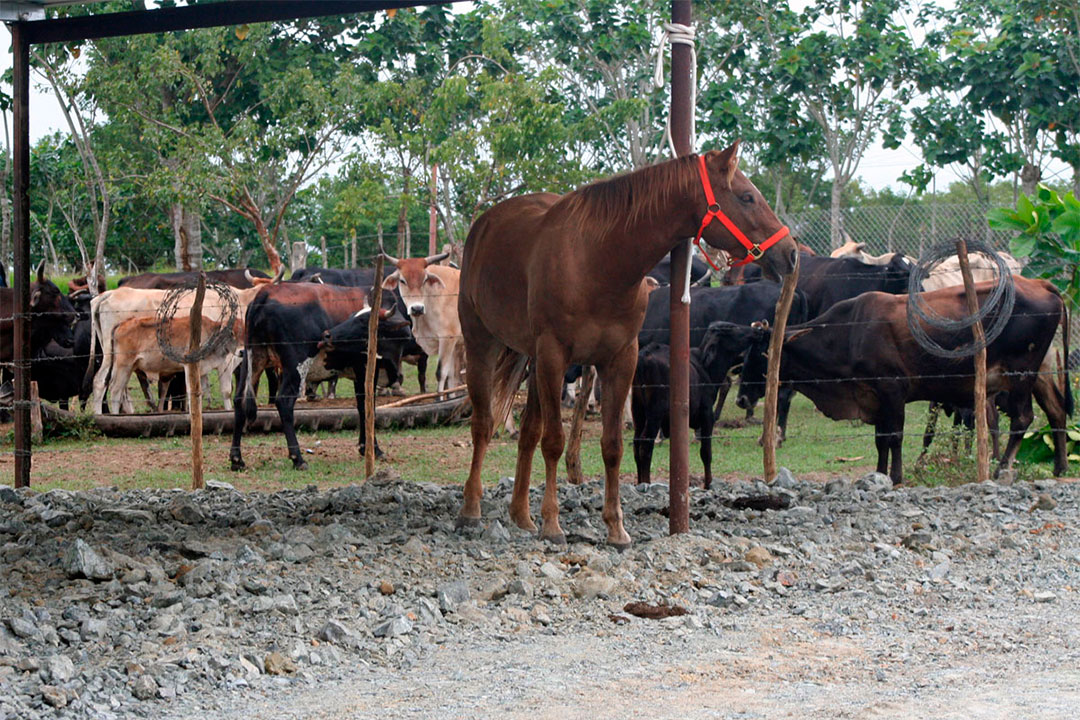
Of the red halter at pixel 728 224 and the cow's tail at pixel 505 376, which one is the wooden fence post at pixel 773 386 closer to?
the cow's tail at pixel 505 376

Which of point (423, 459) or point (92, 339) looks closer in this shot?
point (423, 459)

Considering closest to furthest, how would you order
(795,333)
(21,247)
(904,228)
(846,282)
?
(21,247) → (795,333) → (846,282) → (904,228)

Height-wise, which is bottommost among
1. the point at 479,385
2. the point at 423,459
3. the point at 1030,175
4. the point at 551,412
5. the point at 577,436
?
the point at 423,459

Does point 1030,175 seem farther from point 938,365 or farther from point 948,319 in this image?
point 948,319

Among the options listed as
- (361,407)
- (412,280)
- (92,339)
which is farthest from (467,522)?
(92,339)

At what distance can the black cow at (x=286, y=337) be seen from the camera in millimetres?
12984

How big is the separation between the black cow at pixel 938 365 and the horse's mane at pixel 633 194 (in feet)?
14.7

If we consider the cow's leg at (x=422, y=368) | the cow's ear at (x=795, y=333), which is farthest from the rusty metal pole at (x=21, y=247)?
the cow's leg at (x=422, y=368)

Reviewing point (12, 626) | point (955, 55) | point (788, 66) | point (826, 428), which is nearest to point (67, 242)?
point (788, 66)

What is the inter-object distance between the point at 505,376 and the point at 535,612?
9.61 feet

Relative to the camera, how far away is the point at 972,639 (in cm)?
539

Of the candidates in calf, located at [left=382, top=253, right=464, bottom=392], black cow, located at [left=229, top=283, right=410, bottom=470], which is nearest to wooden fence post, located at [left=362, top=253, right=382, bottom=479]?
black cow, located at [left=229, top=283, right=410, bottom=470]

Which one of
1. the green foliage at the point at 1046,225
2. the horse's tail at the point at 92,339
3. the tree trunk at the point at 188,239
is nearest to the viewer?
the green foliage at the point at 1046,225

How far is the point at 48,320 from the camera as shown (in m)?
15.7
